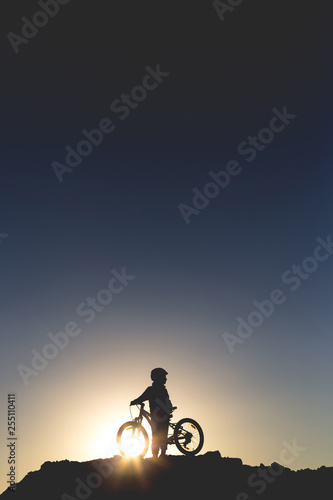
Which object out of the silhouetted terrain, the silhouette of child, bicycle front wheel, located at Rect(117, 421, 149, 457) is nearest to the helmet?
the silhouette of child

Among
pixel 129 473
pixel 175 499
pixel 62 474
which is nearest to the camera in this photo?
pixel 175 499

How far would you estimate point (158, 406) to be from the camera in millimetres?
21219

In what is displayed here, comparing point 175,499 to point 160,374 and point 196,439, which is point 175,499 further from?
point 160,374

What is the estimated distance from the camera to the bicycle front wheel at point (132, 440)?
67.9ft

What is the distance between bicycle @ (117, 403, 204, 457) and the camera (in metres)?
20.7

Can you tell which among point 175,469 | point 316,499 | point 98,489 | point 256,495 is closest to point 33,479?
point 98,489

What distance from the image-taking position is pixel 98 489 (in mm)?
20391

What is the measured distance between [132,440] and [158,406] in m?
1.60

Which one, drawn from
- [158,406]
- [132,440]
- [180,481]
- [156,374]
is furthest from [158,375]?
[180,481]

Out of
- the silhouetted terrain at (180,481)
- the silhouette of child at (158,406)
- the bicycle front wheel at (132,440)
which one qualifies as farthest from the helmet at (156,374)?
the silhouetted terrain at (180,481)

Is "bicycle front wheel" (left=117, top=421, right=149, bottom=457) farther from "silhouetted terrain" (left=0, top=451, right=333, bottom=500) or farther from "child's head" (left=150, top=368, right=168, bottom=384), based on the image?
"child's head" (left=150, top=368, right=168, bottom=384)

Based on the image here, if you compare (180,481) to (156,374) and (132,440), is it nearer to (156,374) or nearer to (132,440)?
(132,440)

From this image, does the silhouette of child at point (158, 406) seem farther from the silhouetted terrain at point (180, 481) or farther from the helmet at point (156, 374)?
the silhouetted terrain at point (180, 481)

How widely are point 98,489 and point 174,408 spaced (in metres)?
4.10
